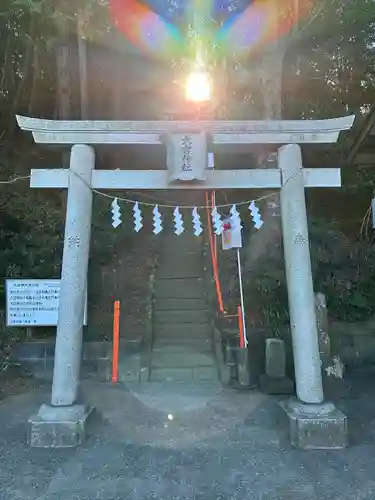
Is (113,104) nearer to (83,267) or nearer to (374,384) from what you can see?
(83,267)

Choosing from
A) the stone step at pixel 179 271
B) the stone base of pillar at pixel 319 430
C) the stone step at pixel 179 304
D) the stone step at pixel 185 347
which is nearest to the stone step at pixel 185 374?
the stone step at pixel 185 347

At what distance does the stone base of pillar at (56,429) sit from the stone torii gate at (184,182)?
0.28 feet

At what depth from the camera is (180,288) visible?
10.4 m

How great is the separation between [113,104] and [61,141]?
26.5ft

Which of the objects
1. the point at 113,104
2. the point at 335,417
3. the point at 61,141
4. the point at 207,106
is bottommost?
the point at 335,417

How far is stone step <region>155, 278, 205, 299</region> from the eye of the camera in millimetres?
10125

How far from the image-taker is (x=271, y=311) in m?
8.24

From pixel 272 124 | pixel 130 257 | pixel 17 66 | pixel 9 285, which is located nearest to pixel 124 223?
pixel 130 257

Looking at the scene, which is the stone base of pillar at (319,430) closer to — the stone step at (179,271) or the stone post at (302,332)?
the stone post at (302,332)

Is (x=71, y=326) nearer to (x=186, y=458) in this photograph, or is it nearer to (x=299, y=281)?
(x=186, y=458)

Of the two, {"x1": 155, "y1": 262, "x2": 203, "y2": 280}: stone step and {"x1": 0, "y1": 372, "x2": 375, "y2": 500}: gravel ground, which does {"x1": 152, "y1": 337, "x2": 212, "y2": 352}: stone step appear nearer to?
{"x1": 0, "y1": 372, "x2": 375, "y2": 500}: gravel ground

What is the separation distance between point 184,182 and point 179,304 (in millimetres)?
4771

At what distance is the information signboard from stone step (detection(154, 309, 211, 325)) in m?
1.99

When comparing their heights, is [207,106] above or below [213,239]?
above
